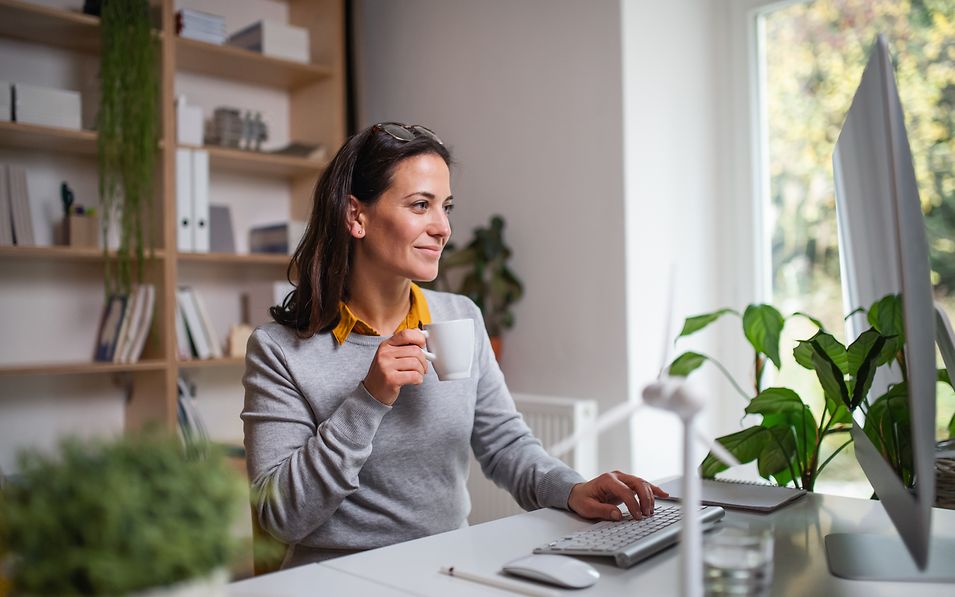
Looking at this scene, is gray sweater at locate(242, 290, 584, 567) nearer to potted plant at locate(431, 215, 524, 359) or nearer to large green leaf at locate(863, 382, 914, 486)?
large green leaf at locate(863, 382, 914, 486)

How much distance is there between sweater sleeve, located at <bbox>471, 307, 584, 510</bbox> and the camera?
4.84 ft

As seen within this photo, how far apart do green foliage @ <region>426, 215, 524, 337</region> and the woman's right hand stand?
1630 mm

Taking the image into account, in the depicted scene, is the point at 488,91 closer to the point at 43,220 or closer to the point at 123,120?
the point at 123,120

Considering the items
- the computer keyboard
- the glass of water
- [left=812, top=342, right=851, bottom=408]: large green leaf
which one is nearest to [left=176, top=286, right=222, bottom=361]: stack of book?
the computer keyboard

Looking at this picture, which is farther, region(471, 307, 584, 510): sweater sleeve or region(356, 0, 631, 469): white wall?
region(356, 0, 631, 469): white wall

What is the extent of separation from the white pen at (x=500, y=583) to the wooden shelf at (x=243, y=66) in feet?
8.31

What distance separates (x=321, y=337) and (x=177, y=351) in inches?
60.2

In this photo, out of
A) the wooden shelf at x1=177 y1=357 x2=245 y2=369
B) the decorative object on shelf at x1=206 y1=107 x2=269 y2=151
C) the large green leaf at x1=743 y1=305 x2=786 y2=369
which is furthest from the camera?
the decorative object on shelf at x1=206 y1=107 x2=269 y2=151

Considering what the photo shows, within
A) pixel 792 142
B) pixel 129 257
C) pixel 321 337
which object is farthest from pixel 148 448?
pixel 792 142

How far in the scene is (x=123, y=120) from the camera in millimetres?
2676

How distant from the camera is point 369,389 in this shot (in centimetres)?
129

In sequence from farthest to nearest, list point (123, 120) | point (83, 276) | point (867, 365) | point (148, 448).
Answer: point (83, 276) → point (123, 120) → point (867, 365) → point (148, 448)

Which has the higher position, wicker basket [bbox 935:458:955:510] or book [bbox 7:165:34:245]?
book [bbox 7:165:34:245]

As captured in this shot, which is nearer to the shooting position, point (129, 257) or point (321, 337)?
point (321, 337)
